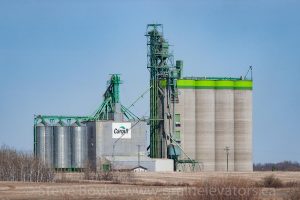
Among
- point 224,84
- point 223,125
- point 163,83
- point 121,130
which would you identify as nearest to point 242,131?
point 223,125

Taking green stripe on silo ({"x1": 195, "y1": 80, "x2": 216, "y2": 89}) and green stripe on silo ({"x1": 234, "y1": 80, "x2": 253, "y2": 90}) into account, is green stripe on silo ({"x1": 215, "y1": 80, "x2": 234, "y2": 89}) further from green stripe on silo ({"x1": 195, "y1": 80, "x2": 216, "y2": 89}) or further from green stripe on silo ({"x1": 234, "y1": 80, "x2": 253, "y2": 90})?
green stripe on silo ({"x1": 195, "y1": 80, "x2": 216, "y2": 89})

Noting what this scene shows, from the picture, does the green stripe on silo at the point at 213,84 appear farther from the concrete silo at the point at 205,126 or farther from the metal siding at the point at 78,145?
the metal siding at the point at 78,145

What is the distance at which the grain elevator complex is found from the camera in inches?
4938

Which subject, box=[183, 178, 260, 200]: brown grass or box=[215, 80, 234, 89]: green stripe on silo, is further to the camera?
box=[215, 80, 234, 89]: green stripe on silo

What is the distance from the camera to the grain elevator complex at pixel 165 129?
125m

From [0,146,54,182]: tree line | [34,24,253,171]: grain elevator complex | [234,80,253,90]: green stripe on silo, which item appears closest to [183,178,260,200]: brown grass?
[0,146,54,182]: tree line

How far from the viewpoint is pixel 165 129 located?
129750mm

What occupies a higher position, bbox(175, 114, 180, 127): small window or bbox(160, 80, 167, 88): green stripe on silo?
bbox(160, 80, 167, 88): green stripe on silo

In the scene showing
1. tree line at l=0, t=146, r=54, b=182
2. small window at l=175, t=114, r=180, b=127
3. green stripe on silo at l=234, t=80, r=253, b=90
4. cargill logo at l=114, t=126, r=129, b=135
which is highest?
green stripe on silo at l=234, t=80, r=253, b=90

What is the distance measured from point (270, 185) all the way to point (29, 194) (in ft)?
97.6

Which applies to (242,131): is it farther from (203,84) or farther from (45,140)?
(45,140)

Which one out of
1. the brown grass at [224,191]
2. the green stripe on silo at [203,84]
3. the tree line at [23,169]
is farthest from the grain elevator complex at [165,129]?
the brown grass at [224,191]

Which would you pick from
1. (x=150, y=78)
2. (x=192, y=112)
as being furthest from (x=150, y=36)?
(x=192, y=112)

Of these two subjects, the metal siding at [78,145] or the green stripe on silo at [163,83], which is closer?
the metal siding at [78,145]
